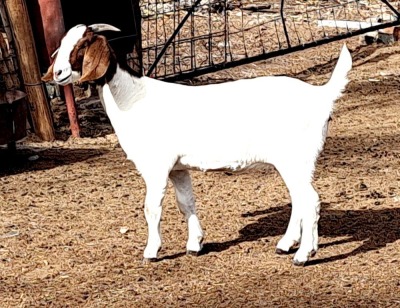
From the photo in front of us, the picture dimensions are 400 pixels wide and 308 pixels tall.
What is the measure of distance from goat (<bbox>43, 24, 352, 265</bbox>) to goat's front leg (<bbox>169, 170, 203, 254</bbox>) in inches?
9.5

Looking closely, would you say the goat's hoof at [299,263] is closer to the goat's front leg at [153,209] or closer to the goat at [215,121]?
the goat at [215,121]

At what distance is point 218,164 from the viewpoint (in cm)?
530

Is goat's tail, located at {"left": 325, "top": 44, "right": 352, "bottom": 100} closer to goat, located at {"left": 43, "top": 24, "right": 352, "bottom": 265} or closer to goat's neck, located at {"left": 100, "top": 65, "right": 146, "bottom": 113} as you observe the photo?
goat, located at {"left": 43, "top": 24, "right": 352, "bottom": 265}

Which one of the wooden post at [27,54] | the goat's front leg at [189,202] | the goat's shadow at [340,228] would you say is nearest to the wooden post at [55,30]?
the wooden post at [27,54]

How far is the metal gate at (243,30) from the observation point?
10.9 metres

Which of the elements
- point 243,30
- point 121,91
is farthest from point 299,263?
point 243,30

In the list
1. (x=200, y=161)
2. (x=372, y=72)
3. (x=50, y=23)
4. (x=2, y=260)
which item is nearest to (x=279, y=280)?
(x=200, y=161)

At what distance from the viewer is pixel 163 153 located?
527cm

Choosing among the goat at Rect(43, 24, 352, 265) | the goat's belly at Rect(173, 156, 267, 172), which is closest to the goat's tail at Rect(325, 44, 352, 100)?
the goat at Rect(43, 24, 352, 265)

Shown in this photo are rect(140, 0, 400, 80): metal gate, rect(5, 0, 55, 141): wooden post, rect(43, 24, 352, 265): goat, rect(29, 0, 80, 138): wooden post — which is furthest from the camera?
rect(140, 0, 400, 80): metal gate

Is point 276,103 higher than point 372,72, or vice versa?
point 276,103

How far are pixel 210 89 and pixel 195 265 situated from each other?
104 cm

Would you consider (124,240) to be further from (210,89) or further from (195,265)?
(210,89)

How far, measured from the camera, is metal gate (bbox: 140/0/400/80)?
1094cm
